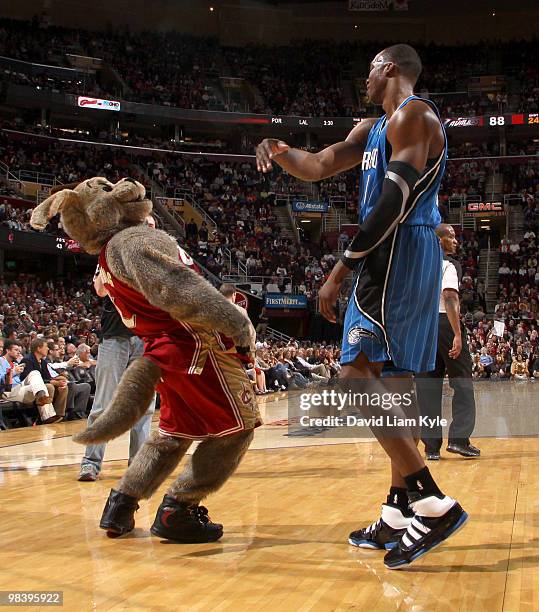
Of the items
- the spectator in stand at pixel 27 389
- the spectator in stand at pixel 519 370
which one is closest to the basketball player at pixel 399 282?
the spectator in stand at pixel 27 389

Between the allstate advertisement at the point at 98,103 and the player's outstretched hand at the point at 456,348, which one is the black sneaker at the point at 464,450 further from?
the allstate advertisement at the point at 98,103

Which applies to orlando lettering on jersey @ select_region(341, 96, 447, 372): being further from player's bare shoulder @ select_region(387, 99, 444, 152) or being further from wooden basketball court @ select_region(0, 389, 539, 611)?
wooden basketball court @ select_region(0, 389, 539, 611)

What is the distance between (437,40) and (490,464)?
34.7 metres

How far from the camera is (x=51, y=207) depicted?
3176 millimetres

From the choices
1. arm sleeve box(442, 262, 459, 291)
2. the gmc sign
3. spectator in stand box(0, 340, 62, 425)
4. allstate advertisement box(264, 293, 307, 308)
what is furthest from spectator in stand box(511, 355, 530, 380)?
arm sleeve box(442, 262, 459, 291)

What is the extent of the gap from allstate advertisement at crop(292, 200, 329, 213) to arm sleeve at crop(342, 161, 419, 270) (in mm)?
26060

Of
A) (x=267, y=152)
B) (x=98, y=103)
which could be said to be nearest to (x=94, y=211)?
(x=267, y=152)

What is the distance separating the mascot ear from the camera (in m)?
3.16

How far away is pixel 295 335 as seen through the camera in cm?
2594

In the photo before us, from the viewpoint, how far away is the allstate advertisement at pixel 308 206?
28.3 metres

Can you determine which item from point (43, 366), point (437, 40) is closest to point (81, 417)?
point (43, 366)

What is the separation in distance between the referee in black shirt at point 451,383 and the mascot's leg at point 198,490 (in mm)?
2425

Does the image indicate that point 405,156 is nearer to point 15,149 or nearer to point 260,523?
point 260,523

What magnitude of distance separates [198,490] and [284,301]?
70.2 feet
